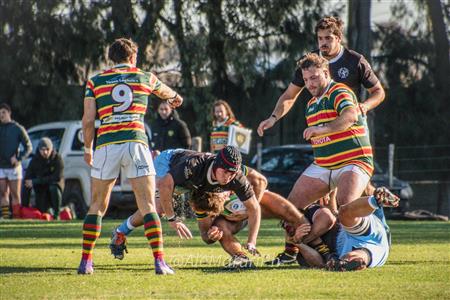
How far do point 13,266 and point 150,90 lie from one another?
2080 mm

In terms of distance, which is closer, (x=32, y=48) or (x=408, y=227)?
(x=408, y=227)

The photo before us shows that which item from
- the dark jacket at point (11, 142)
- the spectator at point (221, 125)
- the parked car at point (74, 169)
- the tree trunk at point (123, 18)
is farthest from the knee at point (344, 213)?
the tree trunk at point (123, 18)

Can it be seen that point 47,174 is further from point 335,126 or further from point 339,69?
point 335,126

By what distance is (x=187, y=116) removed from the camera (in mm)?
26609

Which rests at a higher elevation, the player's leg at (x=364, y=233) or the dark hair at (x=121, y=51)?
the dark hair at (x=121, y=51)

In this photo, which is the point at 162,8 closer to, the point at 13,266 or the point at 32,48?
the point at 32,48

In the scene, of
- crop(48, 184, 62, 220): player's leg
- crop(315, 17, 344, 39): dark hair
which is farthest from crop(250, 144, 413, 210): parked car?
crop(315, 17, 344, 39): dark hair

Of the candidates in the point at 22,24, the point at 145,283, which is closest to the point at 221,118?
the point at 145,283

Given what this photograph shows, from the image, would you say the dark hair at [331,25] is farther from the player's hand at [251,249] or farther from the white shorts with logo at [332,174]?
the player's hand at [251,249]

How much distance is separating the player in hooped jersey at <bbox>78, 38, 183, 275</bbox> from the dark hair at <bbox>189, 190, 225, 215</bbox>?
443mm

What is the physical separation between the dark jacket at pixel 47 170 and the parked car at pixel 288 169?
184 inches

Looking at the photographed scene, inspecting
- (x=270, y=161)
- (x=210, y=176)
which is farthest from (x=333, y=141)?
(x=270, y=161)

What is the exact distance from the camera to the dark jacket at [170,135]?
1628 centimetres

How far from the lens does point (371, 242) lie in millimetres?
9297
